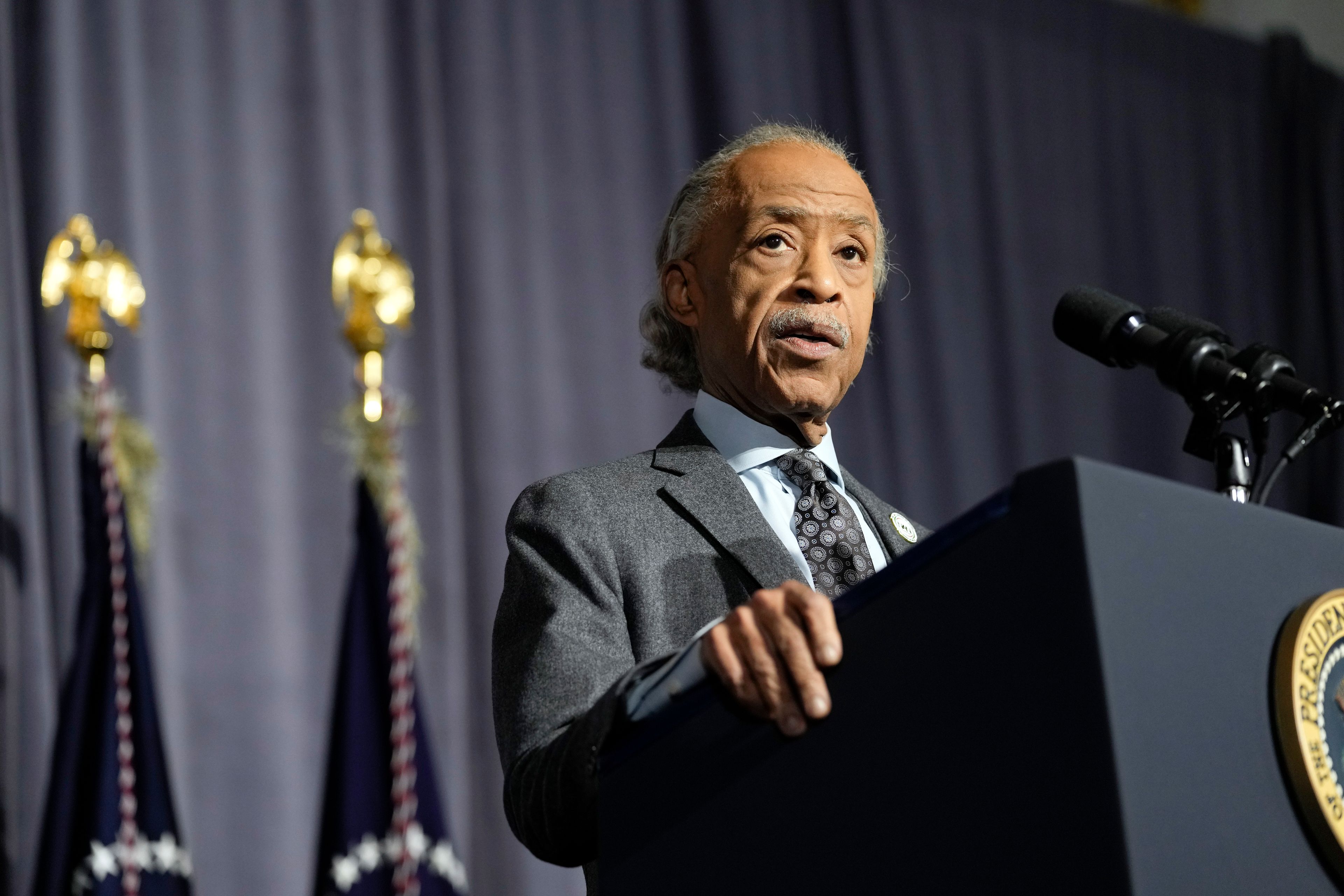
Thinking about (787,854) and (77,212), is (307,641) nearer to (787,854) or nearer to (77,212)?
(77,212)

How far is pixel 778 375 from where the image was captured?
1758mm

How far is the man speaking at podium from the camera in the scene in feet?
3.55

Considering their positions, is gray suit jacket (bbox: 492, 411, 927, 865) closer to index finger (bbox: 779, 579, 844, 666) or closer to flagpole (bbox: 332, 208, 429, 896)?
index finger (bbox: 779, 579, 844, 666)

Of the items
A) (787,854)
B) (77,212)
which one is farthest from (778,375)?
(77,212)

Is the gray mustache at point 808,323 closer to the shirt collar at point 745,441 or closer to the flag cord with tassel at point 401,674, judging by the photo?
the shirt collar at point 745,441

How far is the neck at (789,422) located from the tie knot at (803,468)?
2.4 inches

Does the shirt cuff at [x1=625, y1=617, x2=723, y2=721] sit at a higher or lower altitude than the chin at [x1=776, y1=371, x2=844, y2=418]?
lower

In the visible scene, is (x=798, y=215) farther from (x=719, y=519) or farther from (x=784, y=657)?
(x=784, y=657)

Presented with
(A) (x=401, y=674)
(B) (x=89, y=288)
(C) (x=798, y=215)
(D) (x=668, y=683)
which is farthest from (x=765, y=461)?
(B) (x=89, y=288)

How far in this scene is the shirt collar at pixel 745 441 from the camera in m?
1.72

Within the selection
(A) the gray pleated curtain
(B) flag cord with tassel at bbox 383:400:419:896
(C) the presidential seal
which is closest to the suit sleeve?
(C) the presidential seal

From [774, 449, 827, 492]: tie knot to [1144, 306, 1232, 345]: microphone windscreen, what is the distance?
0.47 meters

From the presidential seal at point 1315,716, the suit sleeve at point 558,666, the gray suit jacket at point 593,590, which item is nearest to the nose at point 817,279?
the gray suit jacket at point 593,590

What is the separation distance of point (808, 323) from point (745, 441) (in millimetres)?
166
